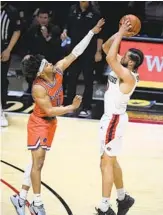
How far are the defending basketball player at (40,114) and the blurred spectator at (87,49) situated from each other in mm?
3379

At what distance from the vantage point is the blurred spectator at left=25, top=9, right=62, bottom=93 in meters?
9.61

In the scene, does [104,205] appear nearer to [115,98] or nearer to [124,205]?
[124,205]

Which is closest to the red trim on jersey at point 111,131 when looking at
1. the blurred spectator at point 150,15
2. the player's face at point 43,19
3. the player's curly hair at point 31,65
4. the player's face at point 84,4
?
the player's curly hair at point 31,65

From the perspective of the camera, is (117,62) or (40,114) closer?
(117,62)

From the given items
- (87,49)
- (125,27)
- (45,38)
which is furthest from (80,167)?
(45,38)

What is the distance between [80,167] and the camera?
6.95m

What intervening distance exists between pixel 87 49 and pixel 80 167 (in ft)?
8.50

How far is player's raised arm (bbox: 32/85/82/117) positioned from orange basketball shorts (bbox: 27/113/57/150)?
176mm

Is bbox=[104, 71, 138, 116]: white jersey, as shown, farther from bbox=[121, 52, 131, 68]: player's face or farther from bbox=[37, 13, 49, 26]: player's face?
bbox=[37, 13, 49, 26]: player's face

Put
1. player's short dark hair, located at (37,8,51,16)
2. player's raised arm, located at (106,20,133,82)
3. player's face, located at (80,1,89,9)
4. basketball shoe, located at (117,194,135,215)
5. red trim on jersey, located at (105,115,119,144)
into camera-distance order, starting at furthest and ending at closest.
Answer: player's short dark hair, located at (37,8,51,16)
player's face, located at (80,1,89,9)
basketball shoe, located at (117,194,135,215)
red trim on jersey, located at (105,115,119,144)
player's raised arm, located at (106,20,133,82)

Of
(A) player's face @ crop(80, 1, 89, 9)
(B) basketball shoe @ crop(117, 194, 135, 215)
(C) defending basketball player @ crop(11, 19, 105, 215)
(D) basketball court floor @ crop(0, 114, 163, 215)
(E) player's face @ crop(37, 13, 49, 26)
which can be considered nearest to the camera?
(C) defending basketball player @ crop(11, 19, 105, 215)

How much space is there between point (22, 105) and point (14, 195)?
386 centimetres

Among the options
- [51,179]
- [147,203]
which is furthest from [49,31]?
[147,203]

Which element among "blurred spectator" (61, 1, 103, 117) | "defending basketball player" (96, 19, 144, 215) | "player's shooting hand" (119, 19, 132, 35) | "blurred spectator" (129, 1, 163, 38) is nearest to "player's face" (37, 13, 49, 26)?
"blurred spectator" (61, 1, 103, 117)
